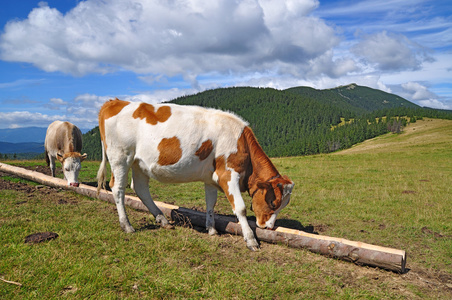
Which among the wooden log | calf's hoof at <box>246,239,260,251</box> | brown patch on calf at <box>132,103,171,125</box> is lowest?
calf's hoof at <box>246,239,260,251</box>

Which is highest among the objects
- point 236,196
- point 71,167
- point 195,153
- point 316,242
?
point 195,153

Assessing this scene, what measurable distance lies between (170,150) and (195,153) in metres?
0.59

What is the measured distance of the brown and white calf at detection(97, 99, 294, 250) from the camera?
6.79 metres

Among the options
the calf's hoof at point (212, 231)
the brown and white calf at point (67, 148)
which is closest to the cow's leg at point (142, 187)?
the calf's hoof at point (212, 231)

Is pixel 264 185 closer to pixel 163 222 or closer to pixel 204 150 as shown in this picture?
pixel 204 150

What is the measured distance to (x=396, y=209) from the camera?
10.5 metres

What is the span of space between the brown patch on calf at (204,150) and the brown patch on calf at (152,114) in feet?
3.68

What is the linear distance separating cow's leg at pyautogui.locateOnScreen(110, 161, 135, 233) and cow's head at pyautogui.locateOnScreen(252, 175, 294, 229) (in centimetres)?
315

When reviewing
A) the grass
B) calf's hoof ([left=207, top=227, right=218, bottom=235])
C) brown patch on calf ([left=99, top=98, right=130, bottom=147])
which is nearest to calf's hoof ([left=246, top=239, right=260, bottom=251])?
the grass

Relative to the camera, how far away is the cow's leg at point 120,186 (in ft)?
23.5

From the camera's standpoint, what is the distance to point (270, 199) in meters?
7.02

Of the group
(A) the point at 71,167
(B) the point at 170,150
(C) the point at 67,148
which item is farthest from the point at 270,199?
(C) the point at 67,148

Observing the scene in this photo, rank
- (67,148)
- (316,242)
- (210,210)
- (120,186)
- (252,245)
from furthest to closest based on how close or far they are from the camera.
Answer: (67,148) < (210,210) < (120,186) < (252,245) < (316,242)

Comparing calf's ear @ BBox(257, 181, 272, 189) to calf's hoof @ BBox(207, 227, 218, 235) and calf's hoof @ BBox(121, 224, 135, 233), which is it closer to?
calf's hoof @ BBox(207, 227, 218, 235)
